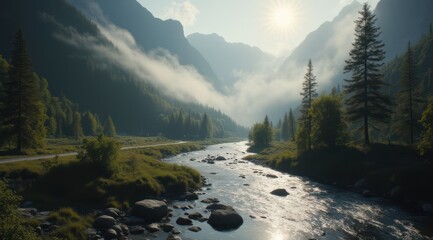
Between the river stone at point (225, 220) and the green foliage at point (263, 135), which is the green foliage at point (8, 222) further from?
the green foliage at point (263, 135)

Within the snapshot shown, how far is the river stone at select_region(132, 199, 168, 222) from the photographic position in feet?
104

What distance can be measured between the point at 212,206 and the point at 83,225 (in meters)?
15.9

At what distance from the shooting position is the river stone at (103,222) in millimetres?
27580

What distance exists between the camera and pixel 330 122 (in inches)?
2500

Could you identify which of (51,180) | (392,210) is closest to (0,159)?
(51,180)

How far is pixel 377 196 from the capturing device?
43156mm

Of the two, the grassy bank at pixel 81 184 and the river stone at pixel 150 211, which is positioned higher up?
the grassy bank at pixel 81 184

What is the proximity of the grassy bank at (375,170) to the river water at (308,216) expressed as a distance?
125 inches

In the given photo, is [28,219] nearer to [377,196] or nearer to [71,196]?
[71,196]

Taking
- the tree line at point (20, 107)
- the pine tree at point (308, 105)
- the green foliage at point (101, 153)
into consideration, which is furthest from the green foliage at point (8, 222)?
the pine tree at point (308, 105)

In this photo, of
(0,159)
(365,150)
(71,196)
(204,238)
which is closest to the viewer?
(204,238)

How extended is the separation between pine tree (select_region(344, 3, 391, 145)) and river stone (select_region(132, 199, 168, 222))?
45876 mm

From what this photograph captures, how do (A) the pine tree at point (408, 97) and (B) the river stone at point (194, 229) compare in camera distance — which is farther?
(A) the pine tree at point (408, 97)

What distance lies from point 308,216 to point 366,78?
39229 millimetres
